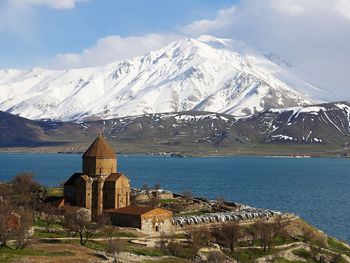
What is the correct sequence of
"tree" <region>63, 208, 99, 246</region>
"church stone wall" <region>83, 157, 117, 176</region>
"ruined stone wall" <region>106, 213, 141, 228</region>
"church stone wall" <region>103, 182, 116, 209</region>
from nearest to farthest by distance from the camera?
"tree" <region>63, 208, 99, 246</region>, "ruined stone wall" <region>106, 213, 141, 228</region>, "church stone wall" <region>103, 182, 116, 209</region>, "church stone wall" <region>83, 157, 117, 176</region>

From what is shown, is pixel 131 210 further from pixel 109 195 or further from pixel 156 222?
pixel 109 195

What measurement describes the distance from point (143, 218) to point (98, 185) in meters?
8.93

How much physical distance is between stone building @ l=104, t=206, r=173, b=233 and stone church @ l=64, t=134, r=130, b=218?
282cm

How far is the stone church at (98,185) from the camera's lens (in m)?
74.3

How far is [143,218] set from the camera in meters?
68.5

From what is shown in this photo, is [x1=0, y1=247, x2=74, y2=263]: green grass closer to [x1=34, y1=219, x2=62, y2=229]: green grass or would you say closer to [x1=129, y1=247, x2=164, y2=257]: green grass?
[x1=129, y1=247, x2=164, y2=257]: green grass

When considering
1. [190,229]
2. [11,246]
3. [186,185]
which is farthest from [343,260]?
[186,185]

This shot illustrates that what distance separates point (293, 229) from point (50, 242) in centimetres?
3452

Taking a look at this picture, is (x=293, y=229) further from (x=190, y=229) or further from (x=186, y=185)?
(x=186, y=185)

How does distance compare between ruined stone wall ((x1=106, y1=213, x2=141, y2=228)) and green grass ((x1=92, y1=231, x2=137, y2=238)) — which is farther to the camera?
ruined stone wall ((x1=106, y1=213, x2=141, y2=228))

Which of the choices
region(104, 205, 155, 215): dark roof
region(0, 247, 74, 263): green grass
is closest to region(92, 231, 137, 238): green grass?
region(104, 205, 155, 215): dark roof

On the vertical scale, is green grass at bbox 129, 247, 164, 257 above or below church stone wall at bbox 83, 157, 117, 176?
below

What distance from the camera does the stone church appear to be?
7431 centimetres

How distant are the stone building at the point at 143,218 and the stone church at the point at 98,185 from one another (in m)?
2.82
